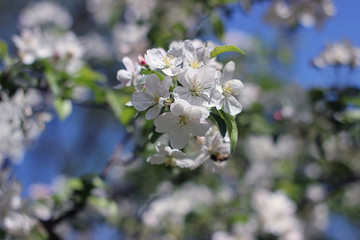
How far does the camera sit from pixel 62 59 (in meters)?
2.00

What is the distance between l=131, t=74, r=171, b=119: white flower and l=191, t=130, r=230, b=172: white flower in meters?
0.22

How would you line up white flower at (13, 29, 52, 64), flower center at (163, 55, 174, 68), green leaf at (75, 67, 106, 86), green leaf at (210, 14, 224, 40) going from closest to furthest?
flower center at (163, 55, 174, 68) → white flower at (13, 29, 52, 64) → green leaf at (75, 67, 106, 86) → green leaf at (210, 14, 224, 40)

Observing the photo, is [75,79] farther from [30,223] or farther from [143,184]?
[143,184]

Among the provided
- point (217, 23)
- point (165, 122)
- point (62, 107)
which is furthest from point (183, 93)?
point (217, 23)

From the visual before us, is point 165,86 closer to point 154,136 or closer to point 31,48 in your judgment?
point 154,136

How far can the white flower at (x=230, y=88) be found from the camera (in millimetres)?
995

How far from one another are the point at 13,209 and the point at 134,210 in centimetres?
233

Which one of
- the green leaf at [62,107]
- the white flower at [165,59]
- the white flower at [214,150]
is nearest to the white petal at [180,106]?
the white flower at [165,59]

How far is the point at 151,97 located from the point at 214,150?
0.97 feet

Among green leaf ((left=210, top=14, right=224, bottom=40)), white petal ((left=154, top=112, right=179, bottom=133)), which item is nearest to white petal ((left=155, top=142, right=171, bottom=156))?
white petal ((left=154, top=112, right=179, bottom=133))

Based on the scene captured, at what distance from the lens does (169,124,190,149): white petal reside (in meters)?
0.96

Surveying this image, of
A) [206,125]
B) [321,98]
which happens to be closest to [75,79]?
[206,125]

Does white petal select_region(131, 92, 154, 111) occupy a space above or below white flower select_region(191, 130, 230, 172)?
above

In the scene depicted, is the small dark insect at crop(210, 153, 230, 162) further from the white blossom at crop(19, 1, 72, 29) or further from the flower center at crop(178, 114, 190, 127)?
the white blossom at crop(19, 1, 72, 29)
